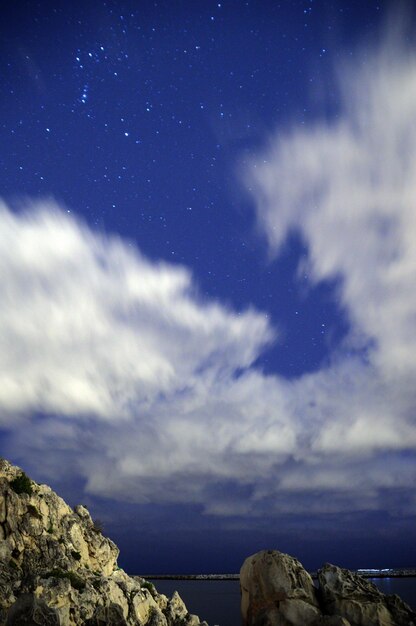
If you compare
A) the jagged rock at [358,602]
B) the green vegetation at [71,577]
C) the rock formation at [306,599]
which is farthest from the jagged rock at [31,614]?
the green vegetation at [71,577]

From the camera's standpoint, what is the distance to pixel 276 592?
82.3 ft

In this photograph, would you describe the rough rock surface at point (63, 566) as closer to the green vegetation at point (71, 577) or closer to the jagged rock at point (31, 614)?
the green vegetation at point (71, 577)

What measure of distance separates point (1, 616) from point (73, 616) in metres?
8.98

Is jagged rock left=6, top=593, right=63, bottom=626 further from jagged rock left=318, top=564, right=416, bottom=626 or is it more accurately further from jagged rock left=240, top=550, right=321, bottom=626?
jagged rock left=318, top=564, right=416, bottom=626

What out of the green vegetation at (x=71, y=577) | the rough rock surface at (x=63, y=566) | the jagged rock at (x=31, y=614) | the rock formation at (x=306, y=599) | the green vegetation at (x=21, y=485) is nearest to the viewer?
the jagged rock at (x=31, y=614)

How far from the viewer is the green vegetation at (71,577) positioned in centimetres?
5448

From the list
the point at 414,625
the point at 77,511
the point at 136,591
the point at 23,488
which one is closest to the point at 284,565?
the point at 414,625

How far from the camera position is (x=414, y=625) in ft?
77.5

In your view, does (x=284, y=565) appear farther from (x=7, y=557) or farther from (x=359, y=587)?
(x=7, y=557)

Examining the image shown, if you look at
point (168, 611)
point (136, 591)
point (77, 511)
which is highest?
point (77, 511)

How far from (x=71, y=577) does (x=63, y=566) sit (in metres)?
8.51

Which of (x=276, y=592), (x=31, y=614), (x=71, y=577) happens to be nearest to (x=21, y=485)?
(x=71, y=577)

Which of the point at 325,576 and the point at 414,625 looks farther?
the point at 325,576

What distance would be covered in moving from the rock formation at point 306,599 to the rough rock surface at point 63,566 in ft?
74.5
